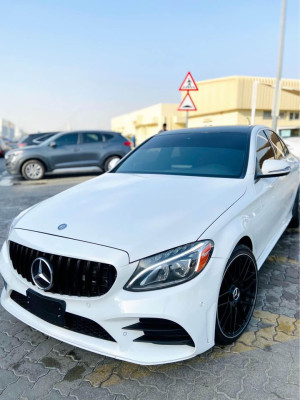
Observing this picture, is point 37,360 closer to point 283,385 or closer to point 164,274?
point 164,274

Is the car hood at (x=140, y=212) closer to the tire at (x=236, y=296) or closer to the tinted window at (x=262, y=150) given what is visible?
the tire at (x=236, y=296)

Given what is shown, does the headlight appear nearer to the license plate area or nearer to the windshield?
the license plate area

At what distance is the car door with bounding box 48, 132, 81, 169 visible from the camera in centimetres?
1003

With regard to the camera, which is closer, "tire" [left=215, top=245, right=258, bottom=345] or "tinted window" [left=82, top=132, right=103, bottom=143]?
"tire" [left=215, top=245, right=258, bottom=345]

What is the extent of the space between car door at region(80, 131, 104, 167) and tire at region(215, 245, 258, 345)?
28.6 ft

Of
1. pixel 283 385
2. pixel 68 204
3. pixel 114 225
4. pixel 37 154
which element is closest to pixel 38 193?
pixel 37 154

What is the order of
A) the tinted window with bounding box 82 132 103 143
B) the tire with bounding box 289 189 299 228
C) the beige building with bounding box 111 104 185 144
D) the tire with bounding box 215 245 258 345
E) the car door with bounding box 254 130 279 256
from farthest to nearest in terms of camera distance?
the beige building with bounding box 111 104 185 144 → the tinted window with bounding box 82 132 103 143 → the tire with bounding box 289 189 299 228 → the car door with bounding box 254 130 279 256 → the tire with bounding box 215 245 258 345

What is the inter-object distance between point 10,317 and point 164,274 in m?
1.66

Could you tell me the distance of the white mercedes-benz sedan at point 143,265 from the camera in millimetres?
1726

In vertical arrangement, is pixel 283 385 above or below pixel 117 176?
below

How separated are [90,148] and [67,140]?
0.79 m

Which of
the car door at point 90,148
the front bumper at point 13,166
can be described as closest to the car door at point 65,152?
the car door at point 90,148

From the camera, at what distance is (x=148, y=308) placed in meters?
1.68

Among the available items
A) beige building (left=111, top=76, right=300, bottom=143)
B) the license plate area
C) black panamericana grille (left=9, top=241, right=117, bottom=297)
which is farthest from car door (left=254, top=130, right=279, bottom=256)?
beige building (left=111, top=76, right=300, bottom=143)
